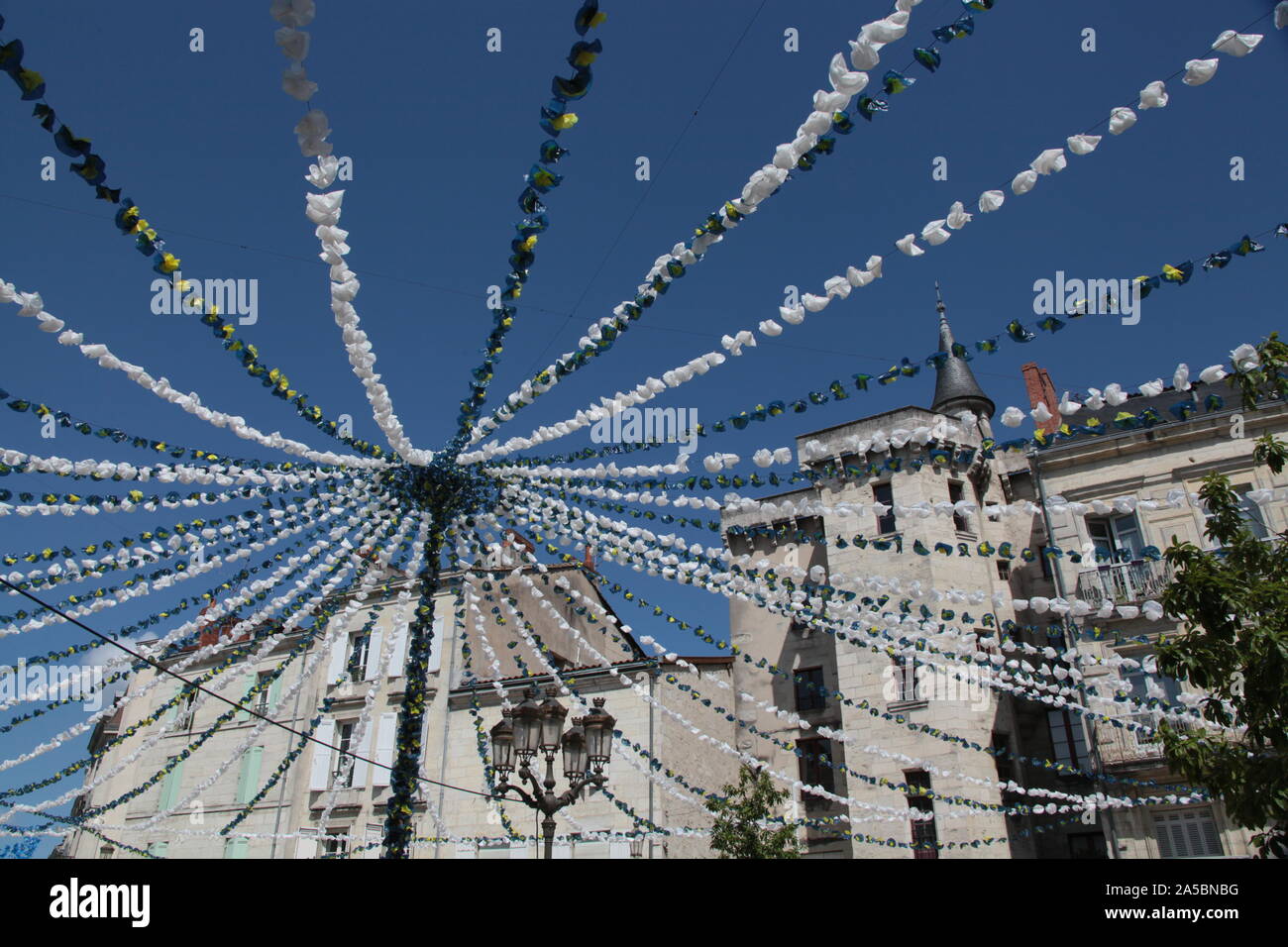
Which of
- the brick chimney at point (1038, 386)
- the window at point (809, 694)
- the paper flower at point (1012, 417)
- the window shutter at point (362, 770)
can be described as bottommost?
the window shutter at point (362, 770)

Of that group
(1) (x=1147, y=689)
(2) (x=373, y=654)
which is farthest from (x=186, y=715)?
(1) (x=1147, y=689)

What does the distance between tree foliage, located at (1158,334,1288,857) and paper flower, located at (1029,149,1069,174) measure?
128 inches

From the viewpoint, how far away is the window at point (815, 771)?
1872 centimetres

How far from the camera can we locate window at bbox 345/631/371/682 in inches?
865

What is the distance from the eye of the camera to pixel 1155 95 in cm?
470

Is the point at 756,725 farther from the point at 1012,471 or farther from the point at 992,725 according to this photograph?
the point at 1012,471

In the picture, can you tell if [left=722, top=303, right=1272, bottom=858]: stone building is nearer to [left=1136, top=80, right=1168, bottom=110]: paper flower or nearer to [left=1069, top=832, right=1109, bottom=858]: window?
[left=1069, top=832, right=1109, bottom=858]: window

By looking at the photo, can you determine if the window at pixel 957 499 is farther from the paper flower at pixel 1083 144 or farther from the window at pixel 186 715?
the window at pixel 186 715

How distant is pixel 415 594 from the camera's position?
22.1 meters

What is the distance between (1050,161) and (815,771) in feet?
53.8

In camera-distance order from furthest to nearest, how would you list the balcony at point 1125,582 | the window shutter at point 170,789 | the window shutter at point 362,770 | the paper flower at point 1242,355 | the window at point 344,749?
1. the window shutter at point 170,789
2. the window shutter at point 362,770
3. the window at point 344,749
4. the balcony at point 1125,582
5. the paper flower at point 1242,355

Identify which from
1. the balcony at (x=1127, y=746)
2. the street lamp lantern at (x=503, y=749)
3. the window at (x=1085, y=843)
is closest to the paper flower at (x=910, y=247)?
the street lamp lantern at (x=503, y=749)

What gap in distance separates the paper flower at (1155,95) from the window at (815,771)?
51.9 feet

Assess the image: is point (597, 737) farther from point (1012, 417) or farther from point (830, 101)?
point (830, 101)
